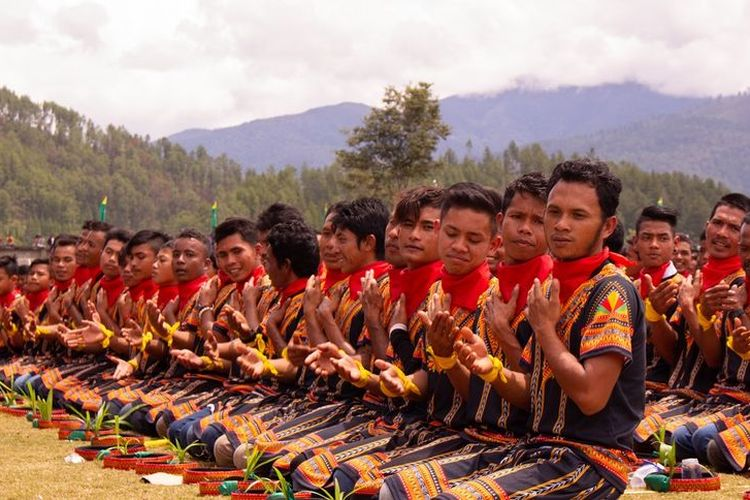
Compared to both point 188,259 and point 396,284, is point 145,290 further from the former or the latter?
point 396,284

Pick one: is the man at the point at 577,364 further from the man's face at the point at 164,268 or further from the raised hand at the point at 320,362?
the man's face at the point at 164,268

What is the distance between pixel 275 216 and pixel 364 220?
5.36ft

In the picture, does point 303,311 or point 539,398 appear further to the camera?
point 303,311

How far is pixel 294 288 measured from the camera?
26.0 feet

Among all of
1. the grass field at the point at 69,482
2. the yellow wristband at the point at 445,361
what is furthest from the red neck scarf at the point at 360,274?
the yellow wristband at the point at 445,361

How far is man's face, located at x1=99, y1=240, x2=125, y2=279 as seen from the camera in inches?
451

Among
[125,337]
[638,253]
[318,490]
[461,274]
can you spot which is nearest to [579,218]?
[461,274]

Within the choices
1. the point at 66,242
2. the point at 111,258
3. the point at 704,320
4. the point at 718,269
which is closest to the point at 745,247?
the point at 704,320

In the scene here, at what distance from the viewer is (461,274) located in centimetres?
573

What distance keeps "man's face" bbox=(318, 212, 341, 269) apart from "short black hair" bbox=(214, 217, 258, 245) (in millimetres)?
1438

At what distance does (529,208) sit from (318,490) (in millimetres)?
1831

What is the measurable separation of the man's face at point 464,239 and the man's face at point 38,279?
9.81m

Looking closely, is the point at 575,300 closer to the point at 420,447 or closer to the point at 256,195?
the point at 420,447

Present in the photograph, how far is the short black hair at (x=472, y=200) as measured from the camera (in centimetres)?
567
